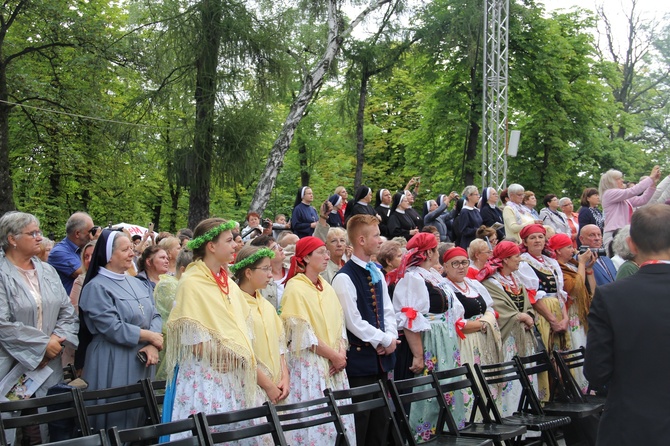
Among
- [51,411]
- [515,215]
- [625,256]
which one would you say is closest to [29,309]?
Result: [51,411]

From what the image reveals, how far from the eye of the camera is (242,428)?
4094mm

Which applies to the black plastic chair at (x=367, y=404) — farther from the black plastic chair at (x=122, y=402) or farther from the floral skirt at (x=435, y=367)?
the floral skirt at (x=435, y=367)

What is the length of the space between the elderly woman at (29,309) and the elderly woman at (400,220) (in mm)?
6071

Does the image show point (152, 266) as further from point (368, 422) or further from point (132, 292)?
point (368, 422)

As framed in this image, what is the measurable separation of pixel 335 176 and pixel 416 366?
924 inches

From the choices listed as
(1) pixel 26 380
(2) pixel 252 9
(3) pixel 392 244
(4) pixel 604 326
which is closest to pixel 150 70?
(2) pixel 252 9

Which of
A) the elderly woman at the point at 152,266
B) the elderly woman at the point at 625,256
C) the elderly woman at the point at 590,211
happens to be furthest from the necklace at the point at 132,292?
the elderly woman at the point at 590,211

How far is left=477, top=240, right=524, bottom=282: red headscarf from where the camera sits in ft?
22.8

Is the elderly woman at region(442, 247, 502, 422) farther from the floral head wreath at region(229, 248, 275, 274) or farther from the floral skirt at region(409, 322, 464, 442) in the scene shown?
the floral head wreath at region(229, 248, 275, 274)

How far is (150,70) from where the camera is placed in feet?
54.2

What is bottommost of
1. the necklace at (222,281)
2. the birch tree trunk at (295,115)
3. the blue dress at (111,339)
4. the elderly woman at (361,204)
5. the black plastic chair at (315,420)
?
the black plastic chair at (315,420)

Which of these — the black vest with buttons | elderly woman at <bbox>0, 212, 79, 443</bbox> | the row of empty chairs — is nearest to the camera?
the row of empty chairs

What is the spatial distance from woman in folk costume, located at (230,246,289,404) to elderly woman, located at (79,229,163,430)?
71 cm

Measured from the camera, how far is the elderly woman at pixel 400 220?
34.6 ft
